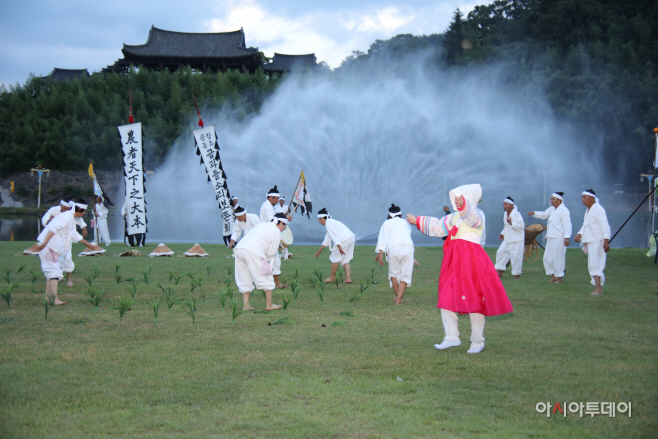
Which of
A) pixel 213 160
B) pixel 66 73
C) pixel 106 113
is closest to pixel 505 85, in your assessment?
pixel 213 160

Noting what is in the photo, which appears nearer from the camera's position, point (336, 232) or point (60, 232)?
point (60, 232)

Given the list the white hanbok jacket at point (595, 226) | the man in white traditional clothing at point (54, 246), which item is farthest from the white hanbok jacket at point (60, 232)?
the white hanbok jacket at point (595, 226)

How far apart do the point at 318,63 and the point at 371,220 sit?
39161 millimetres

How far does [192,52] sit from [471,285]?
56415mm

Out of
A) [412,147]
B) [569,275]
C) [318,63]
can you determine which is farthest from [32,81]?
[569,275]

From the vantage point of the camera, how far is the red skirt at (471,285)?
5391mm

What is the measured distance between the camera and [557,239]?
11117mm

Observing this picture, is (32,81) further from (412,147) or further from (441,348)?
(441,348)

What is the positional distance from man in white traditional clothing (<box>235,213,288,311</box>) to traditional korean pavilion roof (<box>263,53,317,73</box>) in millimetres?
52426

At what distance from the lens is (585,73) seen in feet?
145

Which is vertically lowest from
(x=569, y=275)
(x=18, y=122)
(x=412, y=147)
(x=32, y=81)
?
(x=569, y=275)

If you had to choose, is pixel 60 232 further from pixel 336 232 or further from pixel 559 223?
pixel 559 223

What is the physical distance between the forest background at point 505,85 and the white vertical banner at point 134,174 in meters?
29.7

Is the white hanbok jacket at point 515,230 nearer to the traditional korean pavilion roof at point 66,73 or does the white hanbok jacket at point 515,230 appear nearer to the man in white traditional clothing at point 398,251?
the man in white traditional clothing at point 398,251
